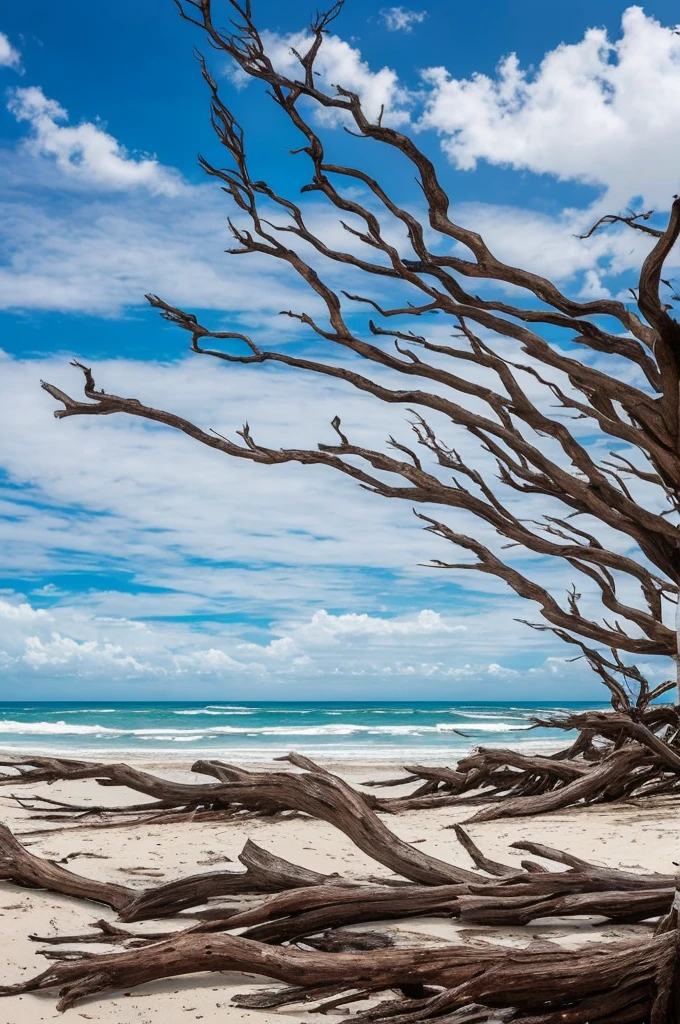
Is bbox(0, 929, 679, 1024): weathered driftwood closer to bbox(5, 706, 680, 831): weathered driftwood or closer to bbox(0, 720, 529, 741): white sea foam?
bbox(5, 706, 680, 831): weathered driftwood

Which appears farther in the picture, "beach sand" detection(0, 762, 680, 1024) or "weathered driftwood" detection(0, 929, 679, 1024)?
"beach sand" detection(0, 762, 680, 1024)

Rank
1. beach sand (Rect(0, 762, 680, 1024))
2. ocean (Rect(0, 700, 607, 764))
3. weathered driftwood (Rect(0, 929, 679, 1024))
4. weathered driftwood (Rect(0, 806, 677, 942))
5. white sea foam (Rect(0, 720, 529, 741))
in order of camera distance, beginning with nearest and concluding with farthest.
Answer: weathered driftwood (Rect(0, 929, 679, 1024))
beach sand (Rect(0, 762, 680, 1024))
weathered driftwood (Rect(0, 806, 677, 942))
ocean (Rect(0, 700, 607, 764))
white sea foam (Rect(0, 720, 529, 741))

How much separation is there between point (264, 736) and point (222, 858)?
24.5m

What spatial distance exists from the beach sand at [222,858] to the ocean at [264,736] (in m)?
8.99

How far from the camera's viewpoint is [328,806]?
11.2ft

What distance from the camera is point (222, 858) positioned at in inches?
185

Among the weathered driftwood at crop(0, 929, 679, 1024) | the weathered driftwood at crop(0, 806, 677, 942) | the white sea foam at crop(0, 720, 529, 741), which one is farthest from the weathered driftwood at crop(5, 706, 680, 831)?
the white sea foam at crop(0, 720, 529, 741)

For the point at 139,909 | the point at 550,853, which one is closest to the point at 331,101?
the point at 550,853

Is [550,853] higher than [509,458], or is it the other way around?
[509,458]

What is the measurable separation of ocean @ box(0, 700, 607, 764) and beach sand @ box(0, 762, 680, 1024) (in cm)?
899

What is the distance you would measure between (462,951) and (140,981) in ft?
3.37

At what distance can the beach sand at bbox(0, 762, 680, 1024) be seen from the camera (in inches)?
101

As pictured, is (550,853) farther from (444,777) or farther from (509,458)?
(444,777)

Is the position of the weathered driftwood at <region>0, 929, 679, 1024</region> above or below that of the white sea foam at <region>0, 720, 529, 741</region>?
above
